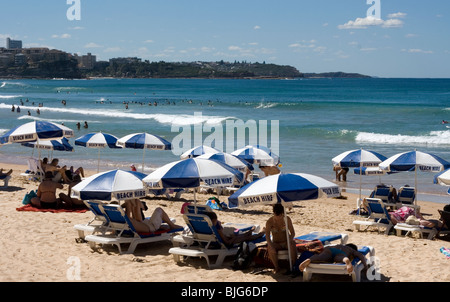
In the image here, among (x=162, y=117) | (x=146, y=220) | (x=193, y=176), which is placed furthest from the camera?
(x=162, y=117)

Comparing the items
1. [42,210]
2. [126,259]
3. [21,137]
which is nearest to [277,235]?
[126,259]

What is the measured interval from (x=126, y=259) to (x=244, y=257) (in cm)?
192

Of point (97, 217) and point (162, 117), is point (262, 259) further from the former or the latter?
point (162, 117)

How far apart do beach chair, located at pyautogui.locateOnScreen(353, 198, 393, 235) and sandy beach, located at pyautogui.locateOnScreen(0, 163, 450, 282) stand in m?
0.35

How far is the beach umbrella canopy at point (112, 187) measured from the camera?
879cm

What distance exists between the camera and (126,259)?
28.2 ft

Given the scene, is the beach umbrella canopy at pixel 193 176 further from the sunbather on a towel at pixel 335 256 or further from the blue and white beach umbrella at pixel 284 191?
the sunbather on a towel at pixel 335 256

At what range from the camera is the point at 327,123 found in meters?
45.7

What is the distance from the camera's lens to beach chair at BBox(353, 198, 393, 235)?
1166cm

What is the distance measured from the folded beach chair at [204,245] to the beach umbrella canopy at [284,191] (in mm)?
915

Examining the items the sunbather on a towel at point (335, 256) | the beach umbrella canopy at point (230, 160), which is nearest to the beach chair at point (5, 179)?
the beach umbrella canopy at point (230, 160)

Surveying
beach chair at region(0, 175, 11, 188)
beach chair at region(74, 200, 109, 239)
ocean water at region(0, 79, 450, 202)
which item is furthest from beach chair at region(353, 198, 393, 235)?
beach chair at region(0, 175, 11, 188)

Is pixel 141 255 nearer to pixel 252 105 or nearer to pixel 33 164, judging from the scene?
pixel 33 164

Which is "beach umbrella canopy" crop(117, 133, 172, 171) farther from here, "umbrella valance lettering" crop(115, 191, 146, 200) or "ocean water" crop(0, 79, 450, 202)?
"ocean water" crop(0, 79, 450, 202)
